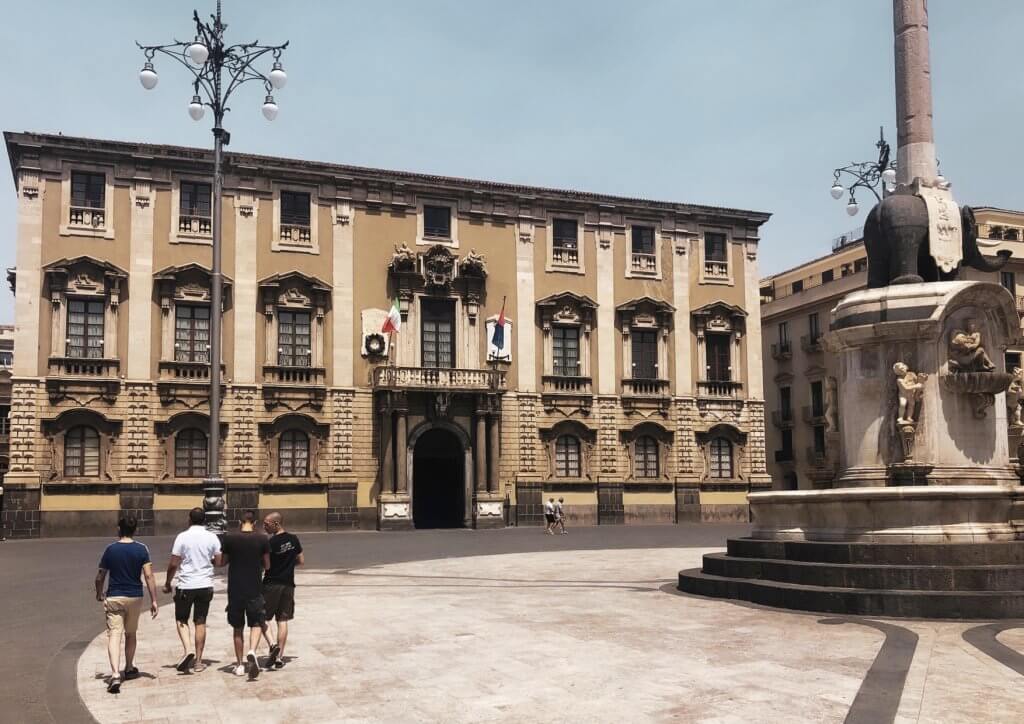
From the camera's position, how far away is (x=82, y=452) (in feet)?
116

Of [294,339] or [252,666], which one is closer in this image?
[252,666]

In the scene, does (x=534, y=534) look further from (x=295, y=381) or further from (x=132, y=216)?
(x=132, y=216)

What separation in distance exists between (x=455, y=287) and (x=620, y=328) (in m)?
7.53

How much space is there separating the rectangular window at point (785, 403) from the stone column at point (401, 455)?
27.2 meters

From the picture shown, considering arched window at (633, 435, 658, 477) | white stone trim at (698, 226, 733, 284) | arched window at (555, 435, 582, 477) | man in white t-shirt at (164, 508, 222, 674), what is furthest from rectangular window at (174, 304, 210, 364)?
man in white t-shirt at (164, 508, 222, 674)

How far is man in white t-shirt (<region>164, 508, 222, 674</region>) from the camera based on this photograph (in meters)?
9.64

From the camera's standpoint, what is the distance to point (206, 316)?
37625 millimetres

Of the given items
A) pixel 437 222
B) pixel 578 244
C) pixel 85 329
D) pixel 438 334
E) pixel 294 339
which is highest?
pixel 437 222

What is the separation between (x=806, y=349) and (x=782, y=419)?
455cm

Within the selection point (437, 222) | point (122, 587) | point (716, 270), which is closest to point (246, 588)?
point (122, 587)

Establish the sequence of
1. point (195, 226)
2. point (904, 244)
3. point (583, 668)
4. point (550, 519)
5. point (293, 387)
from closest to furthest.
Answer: point (583, 668) < point (904, 244) < point (550, 519) < point (195, 226) < point (293, 387)

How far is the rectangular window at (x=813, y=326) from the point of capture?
182 feet

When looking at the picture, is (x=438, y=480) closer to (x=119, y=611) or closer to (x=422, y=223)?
(x=422, y=223)

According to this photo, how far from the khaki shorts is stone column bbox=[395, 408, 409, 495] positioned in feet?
97.1
